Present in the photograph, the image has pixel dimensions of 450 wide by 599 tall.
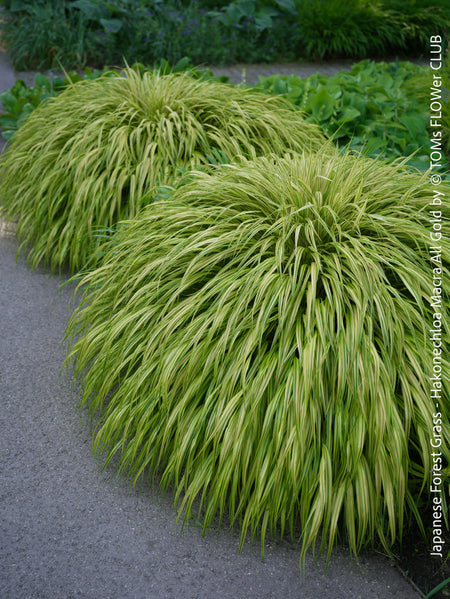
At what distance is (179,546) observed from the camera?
6.48 ft

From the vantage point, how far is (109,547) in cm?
196

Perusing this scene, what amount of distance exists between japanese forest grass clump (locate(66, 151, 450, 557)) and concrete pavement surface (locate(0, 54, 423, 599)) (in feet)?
0.32

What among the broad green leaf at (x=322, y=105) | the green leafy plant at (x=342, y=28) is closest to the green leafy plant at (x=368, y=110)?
the broad green leaf at (x=322, y=105)

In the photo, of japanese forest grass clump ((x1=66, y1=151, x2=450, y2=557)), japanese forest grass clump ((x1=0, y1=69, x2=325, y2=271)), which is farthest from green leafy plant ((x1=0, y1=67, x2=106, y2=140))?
japanese forest grass clump ((x1=66, y1=151, x2=450, y2=557))

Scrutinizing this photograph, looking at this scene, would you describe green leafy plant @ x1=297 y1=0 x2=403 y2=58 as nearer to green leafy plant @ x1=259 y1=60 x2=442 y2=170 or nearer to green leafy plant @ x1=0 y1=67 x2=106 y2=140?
green leafy plant @ x1=259 y1=60 x2=442 y2=170

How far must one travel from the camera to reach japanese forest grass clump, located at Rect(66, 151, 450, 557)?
1.85 meters

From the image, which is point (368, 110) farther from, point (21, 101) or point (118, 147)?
point (21, 101)

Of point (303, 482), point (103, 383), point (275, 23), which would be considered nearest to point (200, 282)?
point (103, 383)

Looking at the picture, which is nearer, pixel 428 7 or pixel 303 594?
pixel 303 594

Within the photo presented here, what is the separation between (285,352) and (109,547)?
859mm

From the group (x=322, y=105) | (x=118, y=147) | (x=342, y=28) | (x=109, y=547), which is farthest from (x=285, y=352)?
(x=342, y=28)

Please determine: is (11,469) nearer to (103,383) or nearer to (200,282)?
(103,383)

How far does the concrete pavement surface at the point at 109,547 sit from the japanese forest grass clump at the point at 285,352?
98mm

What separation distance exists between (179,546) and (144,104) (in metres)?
2.39
